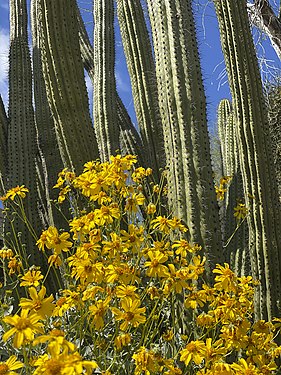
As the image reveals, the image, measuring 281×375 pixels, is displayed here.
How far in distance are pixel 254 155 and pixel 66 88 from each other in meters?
1.39

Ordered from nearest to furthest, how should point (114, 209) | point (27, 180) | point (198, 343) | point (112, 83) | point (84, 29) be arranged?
point (198, 343) < point (114, 209) < point (27, 180) < point (112, 83) < point (84, 29)

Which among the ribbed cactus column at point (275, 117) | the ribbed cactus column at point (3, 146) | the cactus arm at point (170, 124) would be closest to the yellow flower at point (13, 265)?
the cactus arm at point (170, 124)

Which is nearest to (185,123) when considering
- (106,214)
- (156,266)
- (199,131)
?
(199,131)

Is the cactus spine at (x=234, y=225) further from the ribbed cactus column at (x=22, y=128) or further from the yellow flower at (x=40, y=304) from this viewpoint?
the yellow flower at (x=40, y=304)

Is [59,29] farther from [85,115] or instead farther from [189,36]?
[189,36]

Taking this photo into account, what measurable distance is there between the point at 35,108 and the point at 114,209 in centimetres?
354

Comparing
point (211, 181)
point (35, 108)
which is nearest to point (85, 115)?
point (211, 181)

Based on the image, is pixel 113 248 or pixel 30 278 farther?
pixel 113 248

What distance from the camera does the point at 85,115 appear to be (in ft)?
14.1

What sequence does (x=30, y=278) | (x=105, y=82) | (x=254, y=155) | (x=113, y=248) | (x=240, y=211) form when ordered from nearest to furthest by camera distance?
(x=30, y=278)
(x=113, y=248)
(x=240, y=211)
(x=254, y=155)
(x=105, y=82)

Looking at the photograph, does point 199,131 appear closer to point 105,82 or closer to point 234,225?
point 234,225

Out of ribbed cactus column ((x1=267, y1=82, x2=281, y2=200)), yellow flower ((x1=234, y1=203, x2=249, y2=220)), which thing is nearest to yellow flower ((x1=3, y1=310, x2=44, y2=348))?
yellow flower ((x1=234, y1=203, x2=249, y2=220))

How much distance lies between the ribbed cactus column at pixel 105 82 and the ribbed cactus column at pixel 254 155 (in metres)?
1.58

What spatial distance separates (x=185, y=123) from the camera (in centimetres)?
343
